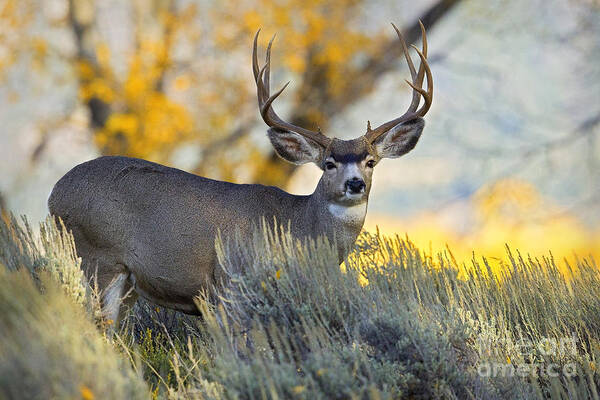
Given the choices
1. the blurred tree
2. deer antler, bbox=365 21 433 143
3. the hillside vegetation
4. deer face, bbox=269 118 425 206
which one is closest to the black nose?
deer face, bbox=269 118 425 206

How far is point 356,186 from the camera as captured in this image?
227 inches

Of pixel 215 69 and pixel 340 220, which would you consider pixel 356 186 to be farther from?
pixel 215 69

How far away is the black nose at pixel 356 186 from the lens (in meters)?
5.78

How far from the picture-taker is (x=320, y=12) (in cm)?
1612

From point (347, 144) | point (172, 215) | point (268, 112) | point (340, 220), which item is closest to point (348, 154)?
point (347, 144)

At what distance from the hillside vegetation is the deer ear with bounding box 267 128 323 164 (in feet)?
3.70

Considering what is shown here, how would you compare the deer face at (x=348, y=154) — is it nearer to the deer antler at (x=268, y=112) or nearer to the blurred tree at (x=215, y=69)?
the deer antler at (x=268, y=112)

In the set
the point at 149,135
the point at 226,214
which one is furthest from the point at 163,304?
the point at 149,135

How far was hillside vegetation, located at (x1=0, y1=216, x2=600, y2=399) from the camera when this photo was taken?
3619mm

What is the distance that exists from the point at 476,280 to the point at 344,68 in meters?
11.3

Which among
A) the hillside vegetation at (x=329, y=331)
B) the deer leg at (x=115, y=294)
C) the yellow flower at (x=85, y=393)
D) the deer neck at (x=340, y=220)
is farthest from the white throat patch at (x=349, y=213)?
the yellow flower at (x=85, y=393)

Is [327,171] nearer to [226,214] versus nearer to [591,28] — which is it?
[226,214]

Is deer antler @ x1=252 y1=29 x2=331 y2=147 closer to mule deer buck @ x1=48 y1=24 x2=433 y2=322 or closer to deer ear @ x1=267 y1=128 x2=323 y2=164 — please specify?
deer ear @ x1=267 y1=128 x2=323 y2=164

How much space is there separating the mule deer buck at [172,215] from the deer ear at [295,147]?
0.22 meters
